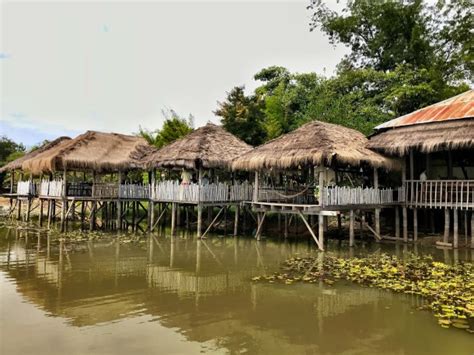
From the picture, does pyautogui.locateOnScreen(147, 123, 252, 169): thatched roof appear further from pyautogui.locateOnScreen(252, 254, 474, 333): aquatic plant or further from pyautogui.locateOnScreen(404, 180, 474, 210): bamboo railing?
pyautogui.locateOnScreen(404, 180, 474, 210): bamboo railing

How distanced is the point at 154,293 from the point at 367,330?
414cm

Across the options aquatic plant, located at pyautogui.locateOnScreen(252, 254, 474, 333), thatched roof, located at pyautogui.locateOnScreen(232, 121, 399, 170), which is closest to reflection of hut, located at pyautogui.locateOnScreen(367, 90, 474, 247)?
thatched roof, located at pyautogui.locateOnScreen(232, 121, 399, 170)

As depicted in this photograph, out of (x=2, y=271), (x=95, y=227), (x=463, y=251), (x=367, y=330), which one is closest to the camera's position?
(x=367, y=330)

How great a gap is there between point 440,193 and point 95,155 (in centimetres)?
1406

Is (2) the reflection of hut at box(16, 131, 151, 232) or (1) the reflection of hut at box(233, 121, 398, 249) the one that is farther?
(2) the reflection of hut at box(16, 131, 151, 232)

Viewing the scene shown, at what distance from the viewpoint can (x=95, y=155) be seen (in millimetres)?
18703

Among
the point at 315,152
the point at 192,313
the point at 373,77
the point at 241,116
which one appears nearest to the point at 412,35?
the point at 373,77

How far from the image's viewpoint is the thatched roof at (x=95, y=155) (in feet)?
58.5

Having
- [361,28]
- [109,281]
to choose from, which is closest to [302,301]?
[109,281]

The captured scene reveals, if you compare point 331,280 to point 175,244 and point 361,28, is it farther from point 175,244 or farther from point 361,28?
point 361,28

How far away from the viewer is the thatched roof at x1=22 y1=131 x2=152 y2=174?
58.5 feet

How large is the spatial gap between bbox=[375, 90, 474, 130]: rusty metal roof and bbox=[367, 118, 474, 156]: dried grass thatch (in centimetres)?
15

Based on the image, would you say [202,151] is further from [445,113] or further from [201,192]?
[445,113]

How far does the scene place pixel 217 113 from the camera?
23.8m
